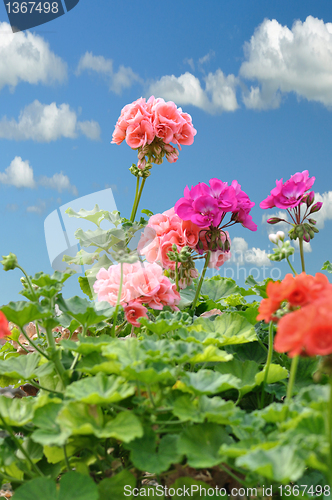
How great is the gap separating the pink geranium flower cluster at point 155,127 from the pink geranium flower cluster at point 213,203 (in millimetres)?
499

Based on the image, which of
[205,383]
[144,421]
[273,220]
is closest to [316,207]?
[273,220]

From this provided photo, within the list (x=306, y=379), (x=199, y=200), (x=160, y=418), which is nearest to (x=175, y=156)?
(x=199, y=200)

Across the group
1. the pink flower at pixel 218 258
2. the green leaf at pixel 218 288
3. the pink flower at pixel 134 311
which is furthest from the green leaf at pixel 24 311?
the green leaf at pixel 218 288

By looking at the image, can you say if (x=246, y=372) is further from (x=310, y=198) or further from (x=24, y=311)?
(x=310, y=198)

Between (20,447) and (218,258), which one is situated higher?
(218,258)

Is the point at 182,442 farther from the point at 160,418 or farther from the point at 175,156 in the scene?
the point at 175,156

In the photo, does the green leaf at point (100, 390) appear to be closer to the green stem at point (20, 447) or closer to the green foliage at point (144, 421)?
the green foliage at point (144, 421)

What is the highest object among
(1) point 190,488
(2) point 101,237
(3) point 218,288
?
(2) point 101,237

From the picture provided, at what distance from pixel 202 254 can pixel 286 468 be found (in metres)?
1.30

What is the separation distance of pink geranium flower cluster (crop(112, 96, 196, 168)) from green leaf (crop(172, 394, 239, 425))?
4.97 feet

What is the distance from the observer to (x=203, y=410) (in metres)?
1.00

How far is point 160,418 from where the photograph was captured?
1.09 meters

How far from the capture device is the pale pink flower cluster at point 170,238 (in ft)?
6.40

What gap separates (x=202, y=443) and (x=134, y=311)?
85 centimetres
